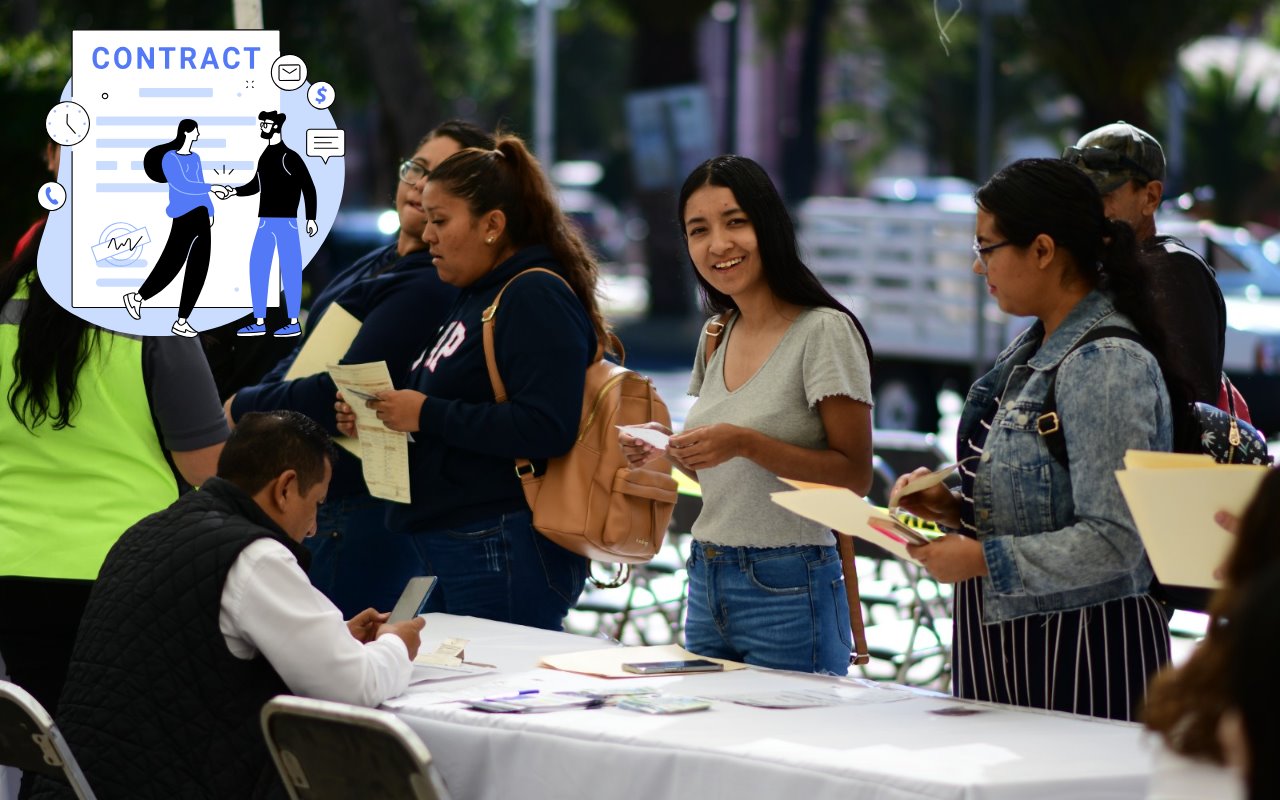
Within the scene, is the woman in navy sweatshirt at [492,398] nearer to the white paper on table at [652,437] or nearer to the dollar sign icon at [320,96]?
the white paper on table at [652,437]

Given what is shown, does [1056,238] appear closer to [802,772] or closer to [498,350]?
[802,772]

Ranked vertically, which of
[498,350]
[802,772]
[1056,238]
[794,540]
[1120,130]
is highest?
[1120,130]

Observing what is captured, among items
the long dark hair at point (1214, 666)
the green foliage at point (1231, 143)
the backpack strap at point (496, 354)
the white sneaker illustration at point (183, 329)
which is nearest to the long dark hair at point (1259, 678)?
the long dark hair at point (1214, 666)

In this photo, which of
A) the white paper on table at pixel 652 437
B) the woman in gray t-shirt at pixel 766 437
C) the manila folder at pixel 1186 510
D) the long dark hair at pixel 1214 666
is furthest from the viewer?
the white paper on table at pixel 652 437

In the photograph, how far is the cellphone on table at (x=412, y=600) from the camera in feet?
11.7

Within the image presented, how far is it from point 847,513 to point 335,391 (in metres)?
1.87

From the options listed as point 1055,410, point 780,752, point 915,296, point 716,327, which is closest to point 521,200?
point 716,327

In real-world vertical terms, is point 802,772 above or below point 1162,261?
below

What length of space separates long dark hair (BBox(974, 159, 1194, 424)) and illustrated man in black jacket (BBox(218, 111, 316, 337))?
2289mm

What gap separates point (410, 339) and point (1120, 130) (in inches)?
75.4

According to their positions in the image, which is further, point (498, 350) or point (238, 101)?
point (238, 101)

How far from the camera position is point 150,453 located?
4.00 metres

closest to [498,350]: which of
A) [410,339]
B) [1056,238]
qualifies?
[410,339]

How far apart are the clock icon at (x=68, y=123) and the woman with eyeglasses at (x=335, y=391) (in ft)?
2.66
